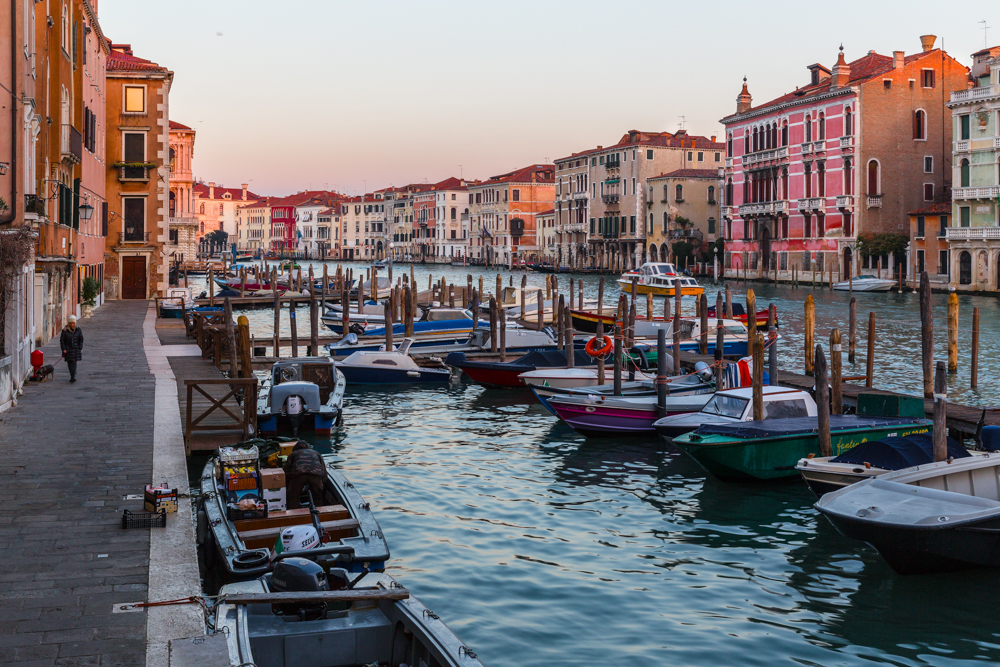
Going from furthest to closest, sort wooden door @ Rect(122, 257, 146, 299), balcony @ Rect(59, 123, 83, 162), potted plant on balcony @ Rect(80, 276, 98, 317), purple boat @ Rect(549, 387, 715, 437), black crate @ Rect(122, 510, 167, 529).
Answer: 1. wooden door @ Rect(122, 257, 146, 299)
2. potted plant on balcony @ Rect(80, 276, 98, 317)
3. balcony @ Rect(59, 123, 83, 162)
4. purple boat @ Rect(549, 387, 715, 437)
5. black crate @ Rect(122, 510, 167, 529)

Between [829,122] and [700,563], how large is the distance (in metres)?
51.9

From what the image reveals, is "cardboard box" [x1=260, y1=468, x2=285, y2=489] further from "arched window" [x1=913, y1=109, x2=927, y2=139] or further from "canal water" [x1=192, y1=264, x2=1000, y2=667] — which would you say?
"arched window" [x1=913, y1=109, x2=927, y2=139]

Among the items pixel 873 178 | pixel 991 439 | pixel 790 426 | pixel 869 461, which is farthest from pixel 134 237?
pixel 873 178

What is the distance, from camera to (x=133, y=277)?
3828cm

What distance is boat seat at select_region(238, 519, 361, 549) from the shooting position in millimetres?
8430

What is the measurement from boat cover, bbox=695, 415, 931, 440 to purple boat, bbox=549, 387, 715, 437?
2511mm

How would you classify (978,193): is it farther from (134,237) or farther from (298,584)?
(298,584)

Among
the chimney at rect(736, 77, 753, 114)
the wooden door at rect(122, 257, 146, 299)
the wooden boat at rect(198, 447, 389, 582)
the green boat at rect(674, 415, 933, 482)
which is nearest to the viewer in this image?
the wooden boat at rect(198, 447, 389, 582)

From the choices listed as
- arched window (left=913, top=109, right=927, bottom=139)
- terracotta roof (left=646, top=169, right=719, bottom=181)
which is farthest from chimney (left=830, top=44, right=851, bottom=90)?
terracotta roof (left=646, top=169, right=719, bottom=181)

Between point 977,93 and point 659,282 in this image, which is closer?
point 977,93

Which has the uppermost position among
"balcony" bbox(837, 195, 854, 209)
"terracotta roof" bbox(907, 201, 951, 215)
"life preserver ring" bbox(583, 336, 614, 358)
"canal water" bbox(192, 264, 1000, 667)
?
"balcony" bbox(837, 195, 854, 209)

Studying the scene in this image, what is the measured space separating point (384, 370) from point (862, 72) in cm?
4396

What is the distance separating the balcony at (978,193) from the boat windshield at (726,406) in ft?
126

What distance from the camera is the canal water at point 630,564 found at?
26.0 feet
